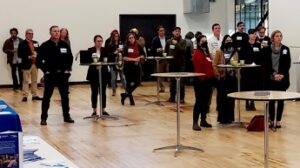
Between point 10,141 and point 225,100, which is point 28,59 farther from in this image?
point 10,141

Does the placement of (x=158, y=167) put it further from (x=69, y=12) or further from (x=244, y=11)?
(x=244, y=11)

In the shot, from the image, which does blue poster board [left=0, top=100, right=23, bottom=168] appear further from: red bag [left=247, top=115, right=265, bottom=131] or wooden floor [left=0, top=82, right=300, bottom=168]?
red bag [left=247, top=115, right=265, bottom=131]

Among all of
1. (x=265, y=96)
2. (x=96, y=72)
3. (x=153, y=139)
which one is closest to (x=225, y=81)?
(x=153, y=139)

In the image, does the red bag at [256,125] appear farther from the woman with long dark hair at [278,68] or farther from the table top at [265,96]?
the table top at [265,96]

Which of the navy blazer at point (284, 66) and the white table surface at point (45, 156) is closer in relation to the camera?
the white table surface at point (45, 156)

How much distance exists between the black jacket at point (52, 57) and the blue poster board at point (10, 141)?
23.0 ft

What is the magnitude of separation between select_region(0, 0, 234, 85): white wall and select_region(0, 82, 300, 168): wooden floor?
16.3 ft

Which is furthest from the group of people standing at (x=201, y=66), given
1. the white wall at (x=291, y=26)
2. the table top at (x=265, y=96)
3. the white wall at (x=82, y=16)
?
the white wall at (x=82, y=16)

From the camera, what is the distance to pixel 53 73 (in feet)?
27.4

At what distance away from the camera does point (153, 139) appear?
7168mm

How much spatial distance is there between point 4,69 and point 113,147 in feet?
31.1

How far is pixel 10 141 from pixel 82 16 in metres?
14.8

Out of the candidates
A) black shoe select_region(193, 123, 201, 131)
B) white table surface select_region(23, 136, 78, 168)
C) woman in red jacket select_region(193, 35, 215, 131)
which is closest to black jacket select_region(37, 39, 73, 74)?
woman in red jacket select_region(193, 35, 215, 131)

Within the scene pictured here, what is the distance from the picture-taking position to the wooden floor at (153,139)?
580 centimetres
